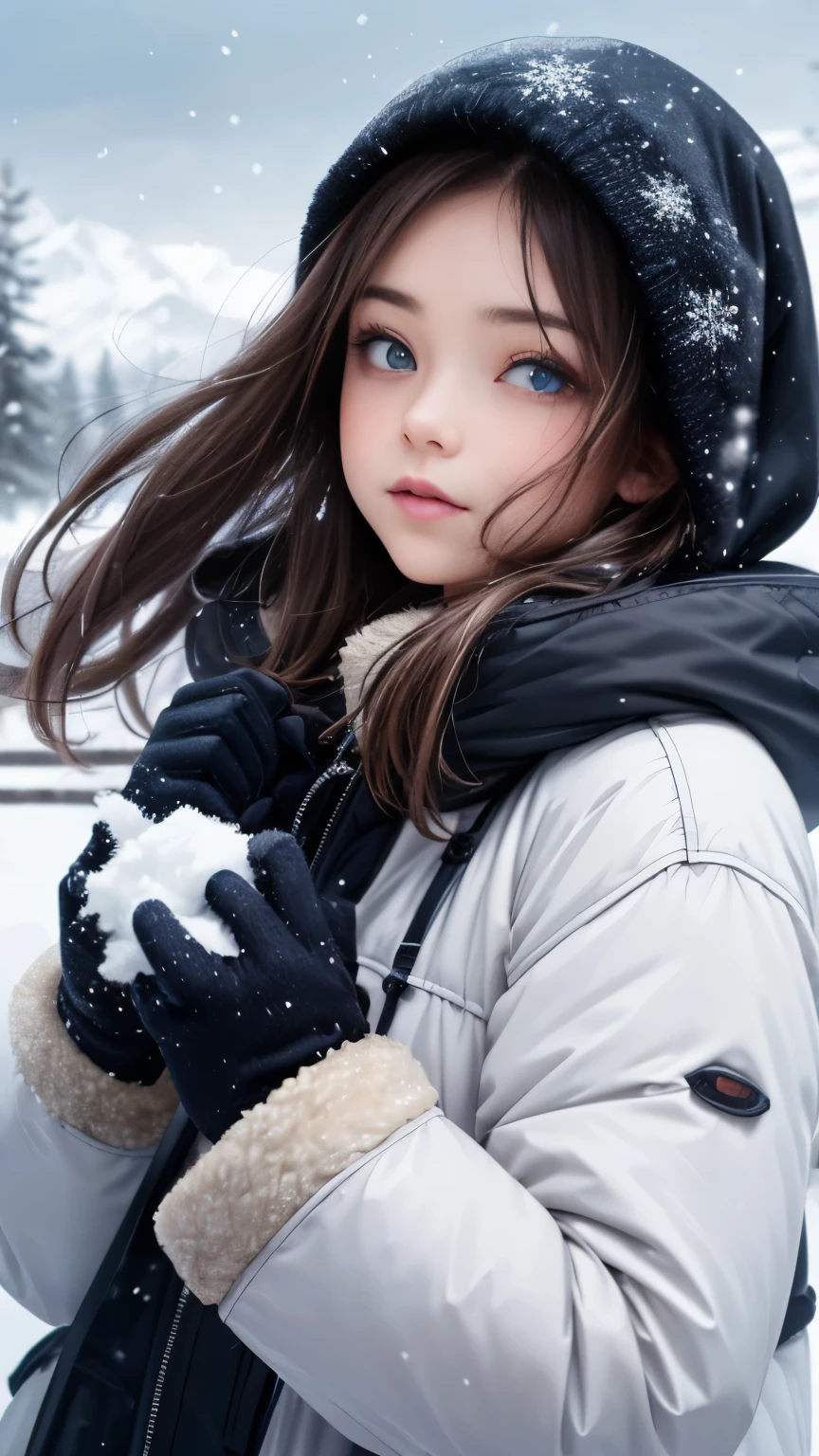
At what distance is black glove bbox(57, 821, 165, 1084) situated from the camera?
0.65m

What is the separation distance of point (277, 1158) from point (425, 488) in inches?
18.3

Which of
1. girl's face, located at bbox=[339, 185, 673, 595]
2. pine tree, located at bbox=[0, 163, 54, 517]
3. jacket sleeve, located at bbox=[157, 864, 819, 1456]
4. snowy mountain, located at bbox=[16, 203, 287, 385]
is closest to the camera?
jacket sleeve, located at bbox=[157, 864, 819, 1456]

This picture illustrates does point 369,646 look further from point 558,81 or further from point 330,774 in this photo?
point 558,81

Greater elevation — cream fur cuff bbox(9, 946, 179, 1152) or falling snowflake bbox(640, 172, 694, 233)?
falling snowflake bbox(640, 172, 694, 233)

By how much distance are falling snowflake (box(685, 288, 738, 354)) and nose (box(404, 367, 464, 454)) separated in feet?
0.56

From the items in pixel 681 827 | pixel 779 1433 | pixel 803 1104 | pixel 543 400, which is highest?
pixel 543 400

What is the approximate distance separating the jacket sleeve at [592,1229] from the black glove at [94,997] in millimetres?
178

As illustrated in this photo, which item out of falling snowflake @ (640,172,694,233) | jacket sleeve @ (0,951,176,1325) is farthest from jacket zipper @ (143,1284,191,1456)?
falling snowflake @ (640,172,694,233)

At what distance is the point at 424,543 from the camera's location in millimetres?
743

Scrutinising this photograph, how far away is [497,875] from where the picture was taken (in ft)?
2.05

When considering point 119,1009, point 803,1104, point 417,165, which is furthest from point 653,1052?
point 417,165

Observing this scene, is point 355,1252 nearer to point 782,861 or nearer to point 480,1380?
point 480,1380

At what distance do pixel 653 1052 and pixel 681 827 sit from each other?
0.41 feet

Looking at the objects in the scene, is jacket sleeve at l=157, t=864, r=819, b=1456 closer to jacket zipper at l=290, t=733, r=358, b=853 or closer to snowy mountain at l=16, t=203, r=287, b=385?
jacket zipper at l=290, t=733, r=358, b=853
